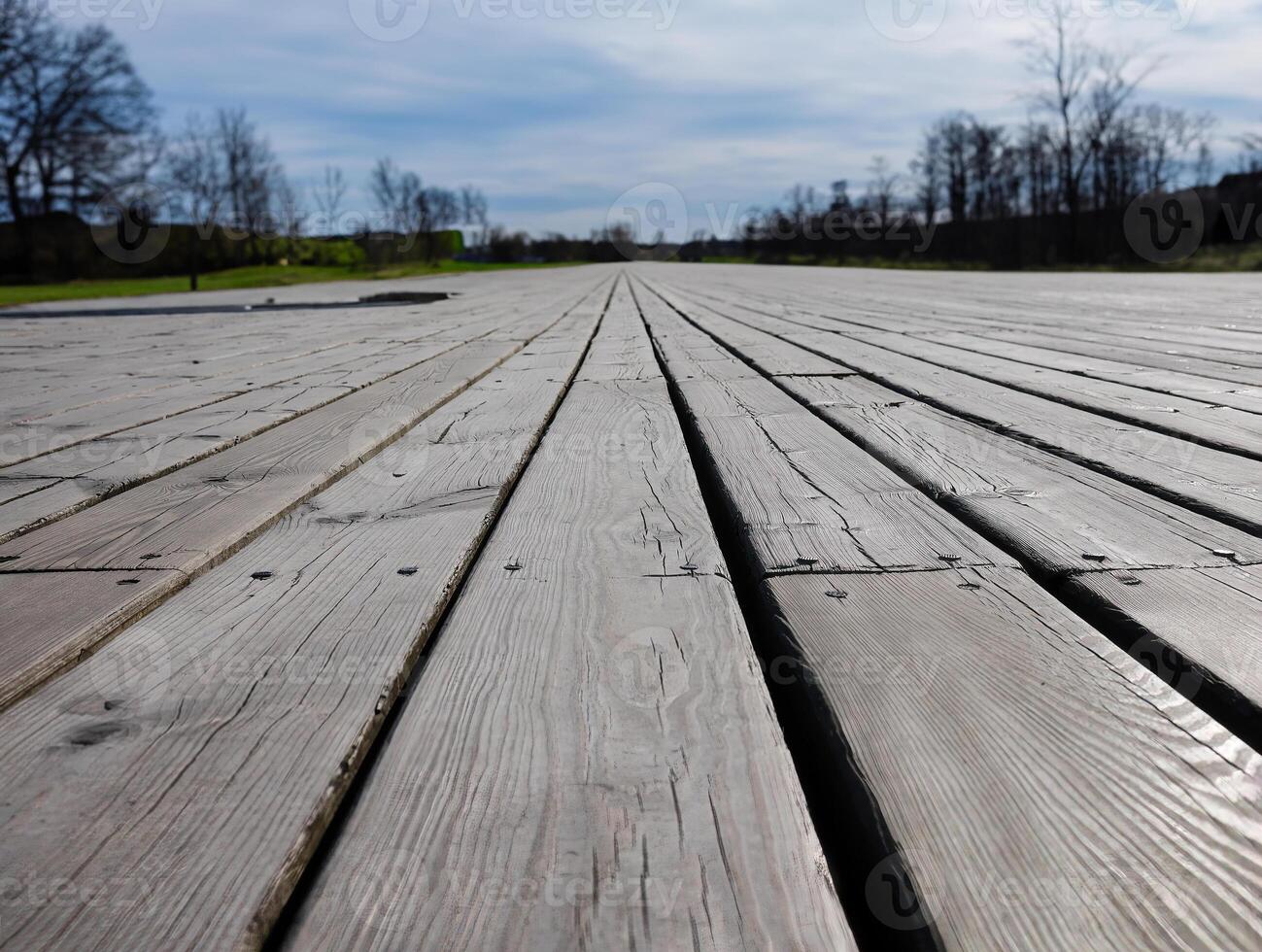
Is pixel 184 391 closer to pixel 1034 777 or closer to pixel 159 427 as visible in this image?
pixel 159 427

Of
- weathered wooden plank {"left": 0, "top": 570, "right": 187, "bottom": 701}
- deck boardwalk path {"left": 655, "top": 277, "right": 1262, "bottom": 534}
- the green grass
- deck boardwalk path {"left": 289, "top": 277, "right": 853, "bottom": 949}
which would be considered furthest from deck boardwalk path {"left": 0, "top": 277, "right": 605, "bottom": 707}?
the green grass

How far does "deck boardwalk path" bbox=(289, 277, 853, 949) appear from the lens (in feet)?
2.06

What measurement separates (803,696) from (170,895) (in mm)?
588

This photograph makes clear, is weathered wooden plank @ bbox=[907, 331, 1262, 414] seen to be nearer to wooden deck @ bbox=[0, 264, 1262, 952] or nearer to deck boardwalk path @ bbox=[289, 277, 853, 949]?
wooden deck @ bbox=[0, 264, 1262, 952]

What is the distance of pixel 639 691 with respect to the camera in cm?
94

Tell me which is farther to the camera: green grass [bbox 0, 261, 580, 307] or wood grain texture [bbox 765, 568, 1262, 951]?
green grass [bbox 0, 261, 580, 307]

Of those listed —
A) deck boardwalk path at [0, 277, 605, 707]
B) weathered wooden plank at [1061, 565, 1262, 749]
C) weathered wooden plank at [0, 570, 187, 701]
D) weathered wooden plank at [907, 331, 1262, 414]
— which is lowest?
weathered wooden plank at [1061, 565, 1262, 749]

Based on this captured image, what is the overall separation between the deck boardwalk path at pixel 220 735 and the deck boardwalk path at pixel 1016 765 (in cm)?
45

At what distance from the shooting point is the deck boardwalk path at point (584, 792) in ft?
2.06

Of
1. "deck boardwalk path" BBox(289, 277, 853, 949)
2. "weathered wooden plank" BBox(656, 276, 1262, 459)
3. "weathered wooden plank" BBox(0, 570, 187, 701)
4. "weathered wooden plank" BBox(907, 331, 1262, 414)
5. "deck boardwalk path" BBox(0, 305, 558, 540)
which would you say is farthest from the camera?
"weathered wooden plank" BBox(907, 331, 1262, 414)

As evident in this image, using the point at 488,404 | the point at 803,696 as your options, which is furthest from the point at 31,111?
the point at 803,696

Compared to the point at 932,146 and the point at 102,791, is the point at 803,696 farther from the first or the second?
the point at 932,146

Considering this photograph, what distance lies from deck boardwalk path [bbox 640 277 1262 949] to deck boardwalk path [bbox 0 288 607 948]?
45 cm

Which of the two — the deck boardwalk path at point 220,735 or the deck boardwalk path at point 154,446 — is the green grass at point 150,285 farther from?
the deck boardwalk path at point 220,735
